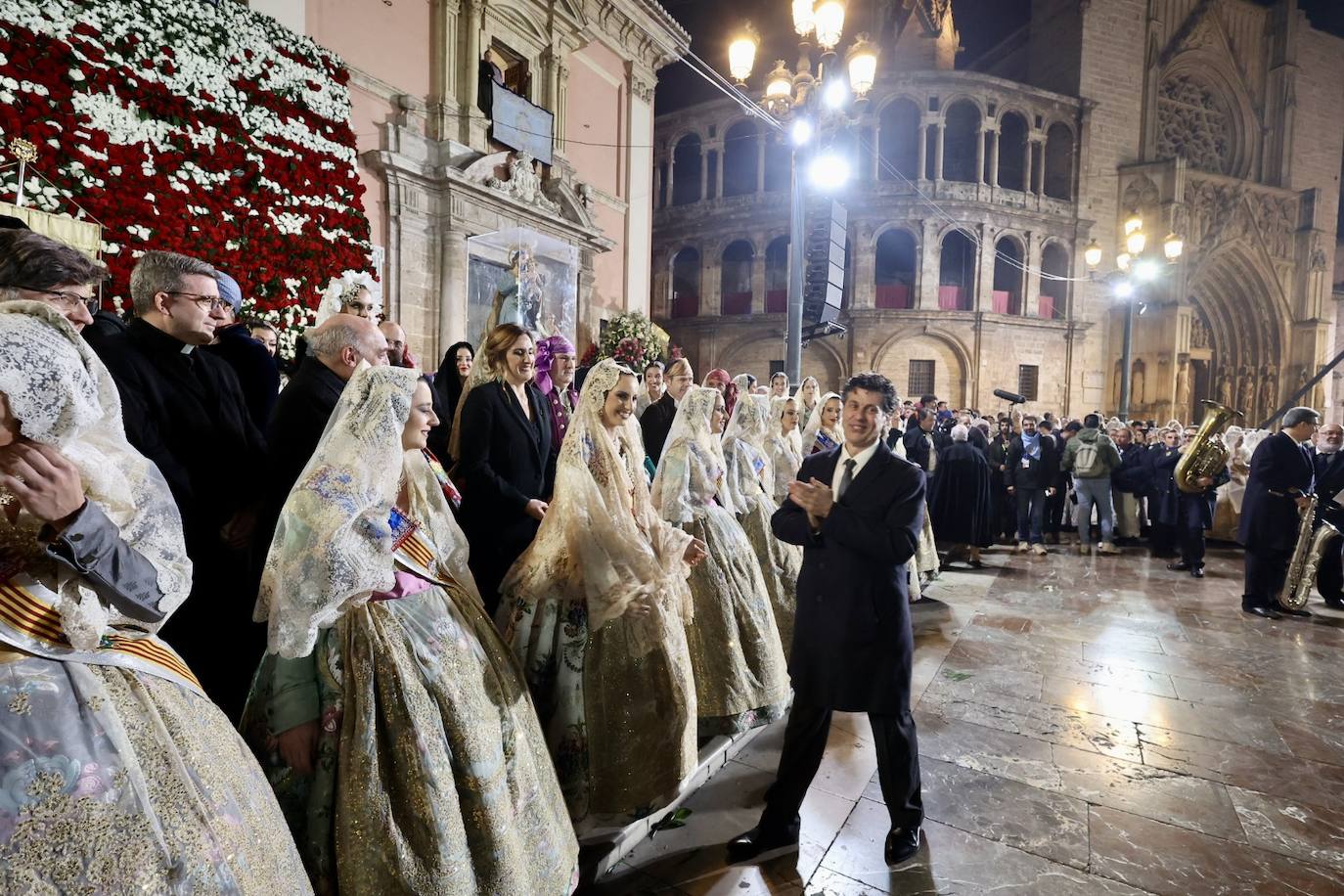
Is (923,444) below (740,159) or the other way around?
below

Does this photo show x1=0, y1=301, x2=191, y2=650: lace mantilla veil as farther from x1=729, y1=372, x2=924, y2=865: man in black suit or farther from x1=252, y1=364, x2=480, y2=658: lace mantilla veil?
x1=729, y1=372, x2=924, y2=865: man in black suit

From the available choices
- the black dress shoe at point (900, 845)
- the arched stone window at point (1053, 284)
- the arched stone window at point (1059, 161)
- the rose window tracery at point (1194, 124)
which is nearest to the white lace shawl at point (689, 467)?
the black dress shoe at point (900, 845)

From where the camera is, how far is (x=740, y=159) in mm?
25656

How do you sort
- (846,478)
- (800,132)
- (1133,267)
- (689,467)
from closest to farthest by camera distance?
(846,478) < (689,467) < (800,132) < (1133,267)

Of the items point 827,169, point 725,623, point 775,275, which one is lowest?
point 725,623

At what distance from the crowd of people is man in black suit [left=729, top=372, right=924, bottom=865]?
14 mm

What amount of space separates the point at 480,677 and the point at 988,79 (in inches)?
1076

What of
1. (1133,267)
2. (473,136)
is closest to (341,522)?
(473,136)

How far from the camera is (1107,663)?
4.95m

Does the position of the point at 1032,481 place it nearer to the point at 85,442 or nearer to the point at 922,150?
the point at 85,442

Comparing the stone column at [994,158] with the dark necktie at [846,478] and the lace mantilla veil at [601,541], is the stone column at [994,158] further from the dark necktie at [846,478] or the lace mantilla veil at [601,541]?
the lace mantilla veil at [601,541]

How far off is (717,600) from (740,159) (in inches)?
999

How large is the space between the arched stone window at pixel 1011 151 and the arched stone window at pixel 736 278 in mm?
10011

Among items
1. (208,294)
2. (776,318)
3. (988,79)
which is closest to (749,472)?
(208,294)
